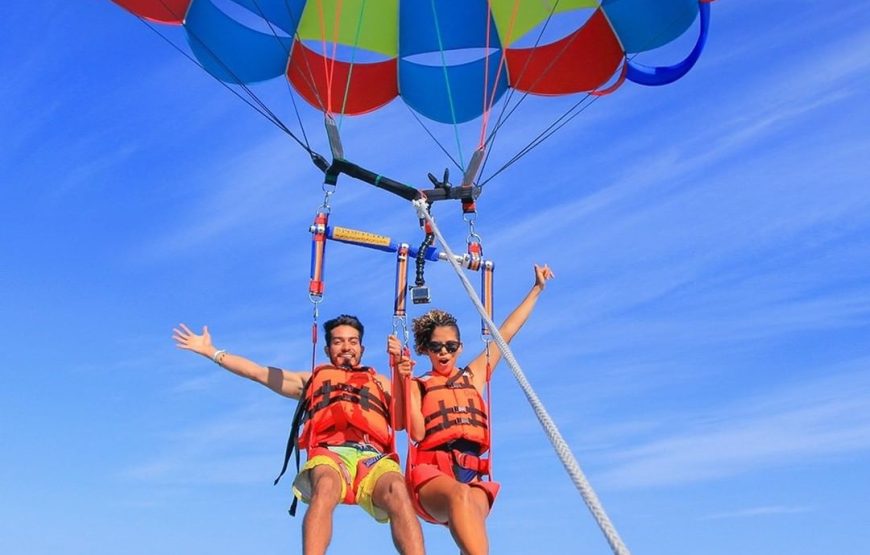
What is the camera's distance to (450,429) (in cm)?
577

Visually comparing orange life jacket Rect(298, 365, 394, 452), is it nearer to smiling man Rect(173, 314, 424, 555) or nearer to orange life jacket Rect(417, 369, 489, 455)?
smiling man Rect(173, 314, 424, 555)

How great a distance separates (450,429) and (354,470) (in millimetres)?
644

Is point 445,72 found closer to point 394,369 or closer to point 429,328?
point 429,328

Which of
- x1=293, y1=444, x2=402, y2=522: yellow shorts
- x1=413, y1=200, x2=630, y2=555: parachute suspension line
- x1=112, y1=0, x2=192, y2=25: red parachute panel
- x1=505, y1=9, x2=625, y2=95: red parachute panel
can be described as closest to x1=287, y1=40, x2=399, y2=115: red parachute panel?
x1=112, y1=0, x2=192, y2=25: red parachute panel

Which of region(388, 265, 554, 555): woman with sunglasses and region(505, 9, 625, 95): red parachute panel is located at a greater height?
region(505, 9, 625, 95): red parachute panel

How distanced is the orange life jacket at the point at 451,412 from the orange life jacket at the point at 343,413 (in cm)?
27

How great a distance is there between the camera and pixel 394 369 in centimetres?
550

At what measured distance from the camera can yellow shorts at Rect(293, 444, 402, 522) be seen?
17.8 feet

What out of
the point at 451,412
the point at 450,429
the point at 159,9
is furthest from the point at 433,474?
the point at 159,9

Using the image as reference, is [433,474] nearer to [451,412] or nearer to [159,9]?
[451,412]

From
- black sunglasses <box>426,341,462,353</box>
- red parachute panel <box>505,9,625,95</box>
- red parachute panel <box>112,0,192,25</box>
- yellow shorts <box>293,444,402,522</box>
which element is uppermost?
red parachute panel <box>505,9,625,95</box>

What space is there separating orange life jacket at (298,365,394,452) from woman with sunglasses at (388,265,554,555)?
211 mm

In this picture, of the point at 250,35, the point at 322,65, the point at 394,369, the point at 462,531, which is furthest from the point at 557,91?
the point at 462,531

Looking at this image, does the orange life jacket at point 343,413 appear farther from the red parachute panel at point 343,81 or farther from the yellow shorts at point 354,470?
the red parachute panel at point 343,81
